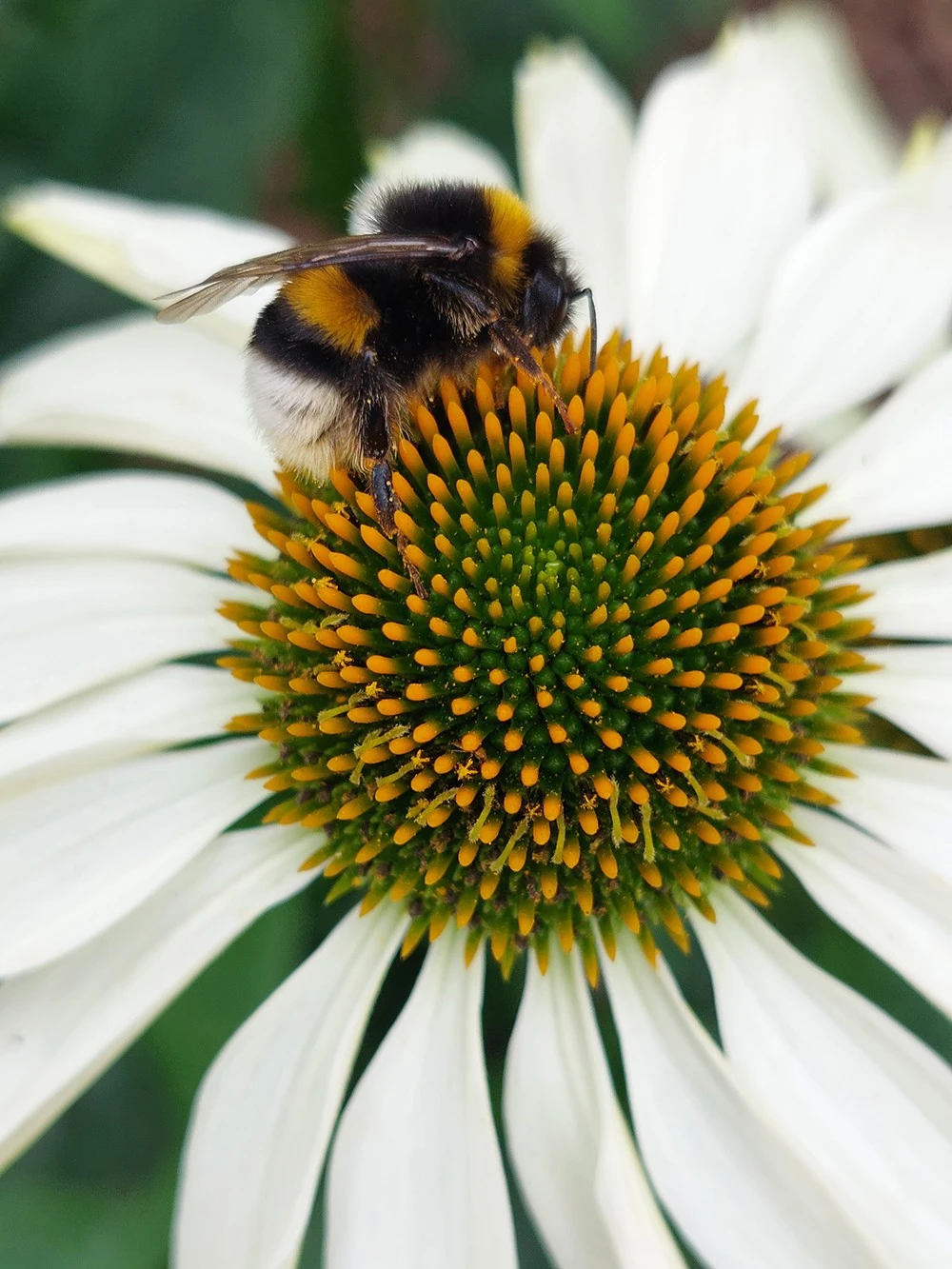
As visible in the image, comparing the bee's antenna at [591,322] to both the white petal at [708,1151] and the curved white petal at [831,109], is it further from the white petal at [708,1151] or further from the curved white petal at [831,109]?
the curved white petal at [831,109]

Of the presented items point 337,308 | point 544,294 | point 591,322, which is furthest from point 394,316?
point 591,322

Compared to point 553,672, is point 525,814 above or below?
below

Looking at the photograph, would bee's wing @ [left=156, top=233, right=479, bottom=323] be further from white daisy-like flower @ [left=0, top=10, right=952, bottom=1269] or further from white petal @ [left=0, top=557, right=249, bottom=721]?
white petal @ [left=0, top=557, right=249, bottom=721]

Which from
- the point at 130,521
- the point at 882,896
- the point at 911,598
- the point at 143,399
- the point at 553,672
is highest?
the point at 143,399

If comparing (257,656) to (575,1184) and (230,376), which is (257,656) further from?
(575,1184)

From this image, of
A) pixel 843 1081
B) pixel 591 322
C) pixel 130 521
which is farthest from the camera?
pixel 130 521

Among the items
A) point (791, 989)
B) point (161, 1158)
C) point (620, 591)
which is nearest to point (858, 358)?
point (620, 591)

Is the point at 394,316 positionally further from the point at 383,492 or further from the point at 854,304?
the point at 854,304
